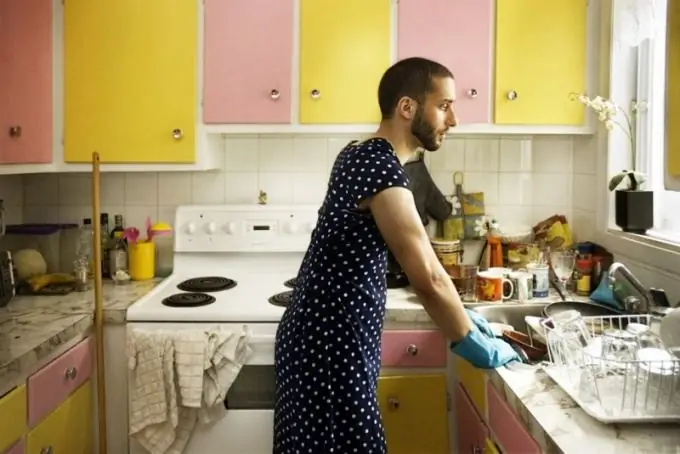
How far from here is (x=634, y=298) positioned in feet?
A: 6.52

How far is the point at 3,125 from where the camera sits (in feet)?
7.32

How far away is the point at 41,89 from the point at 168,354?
1062 millimetres

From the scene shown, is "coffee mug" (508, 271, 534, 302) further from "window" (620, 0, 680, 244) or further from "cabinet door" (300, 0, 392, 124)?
"cabinet door" (300, 0, 392, 124)

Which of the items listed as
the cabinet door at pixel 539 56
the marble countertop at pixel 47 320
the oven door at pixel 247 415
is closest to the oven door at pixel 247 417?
the oven door at pixel 247 415

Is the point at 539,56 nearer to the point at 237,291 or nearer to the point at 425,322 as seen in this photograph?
the point at 425,322

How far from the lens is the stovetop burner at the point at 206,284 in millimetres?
2531

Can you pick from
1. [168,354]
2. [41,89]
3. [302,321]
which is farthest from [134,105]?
[302,321]

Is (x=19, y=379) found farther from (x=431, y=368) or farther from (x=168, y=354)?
(x=431, y=368)

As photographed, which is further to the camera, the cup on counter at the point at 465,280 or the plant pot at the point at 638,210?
the cup on counter at the point at 465,280

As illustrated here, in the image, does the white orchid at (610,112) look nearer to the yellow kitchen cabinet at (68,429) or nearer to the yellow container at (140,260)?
the yellow container at (140,260)

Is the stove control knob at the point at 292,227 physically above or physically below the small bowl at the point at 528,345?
above

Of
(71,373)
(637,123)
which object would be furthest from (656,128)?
(71,373)

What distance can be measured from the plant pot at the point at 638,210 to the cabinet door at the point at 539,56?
1.30 feet

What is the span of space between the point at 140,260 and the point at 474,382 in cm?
141
